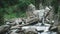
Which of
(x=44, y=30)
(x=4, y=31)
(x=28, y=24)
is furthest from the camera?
(x=28, y=24)

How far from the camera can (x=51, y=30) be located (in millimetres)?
14031

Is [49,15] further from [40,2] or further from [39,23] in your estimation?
[40,2]

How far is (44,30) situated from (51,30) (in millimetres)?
1051

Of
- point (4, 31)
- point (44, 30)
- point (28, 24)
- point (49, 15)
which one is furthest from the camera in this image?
point (49, 15)

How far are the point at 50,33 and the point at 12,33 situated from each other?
2.94 m

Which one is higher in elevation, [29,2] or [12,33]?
[29,2]

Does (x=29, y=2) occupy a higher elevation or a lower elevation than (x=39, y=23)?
higher

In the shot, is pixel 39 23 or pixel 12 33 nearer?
pixel 12 33

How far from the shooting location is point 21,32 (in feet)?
44.6

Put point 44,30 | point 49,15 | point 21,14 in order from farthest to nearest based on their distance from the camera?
point 21,14, point 49,15, point 44,30

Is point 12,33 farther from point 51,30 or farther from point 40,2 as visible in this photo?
point 40,2

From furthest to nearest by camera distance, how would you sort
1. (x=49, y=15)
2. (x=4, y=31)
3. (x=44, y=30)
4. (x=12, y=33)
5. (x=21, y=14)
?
(x=21, y=14)
(x=49, y=15)
(x=44, y=30)
(x=12, y=33)
(x=4, y=31)

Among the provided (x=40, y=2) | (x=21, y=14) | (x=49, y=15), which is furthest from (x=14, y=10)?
(x=49, y=15)

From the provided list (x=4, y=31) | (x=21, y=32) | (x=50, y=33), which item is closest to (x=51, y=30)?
(x=50, y=33)
